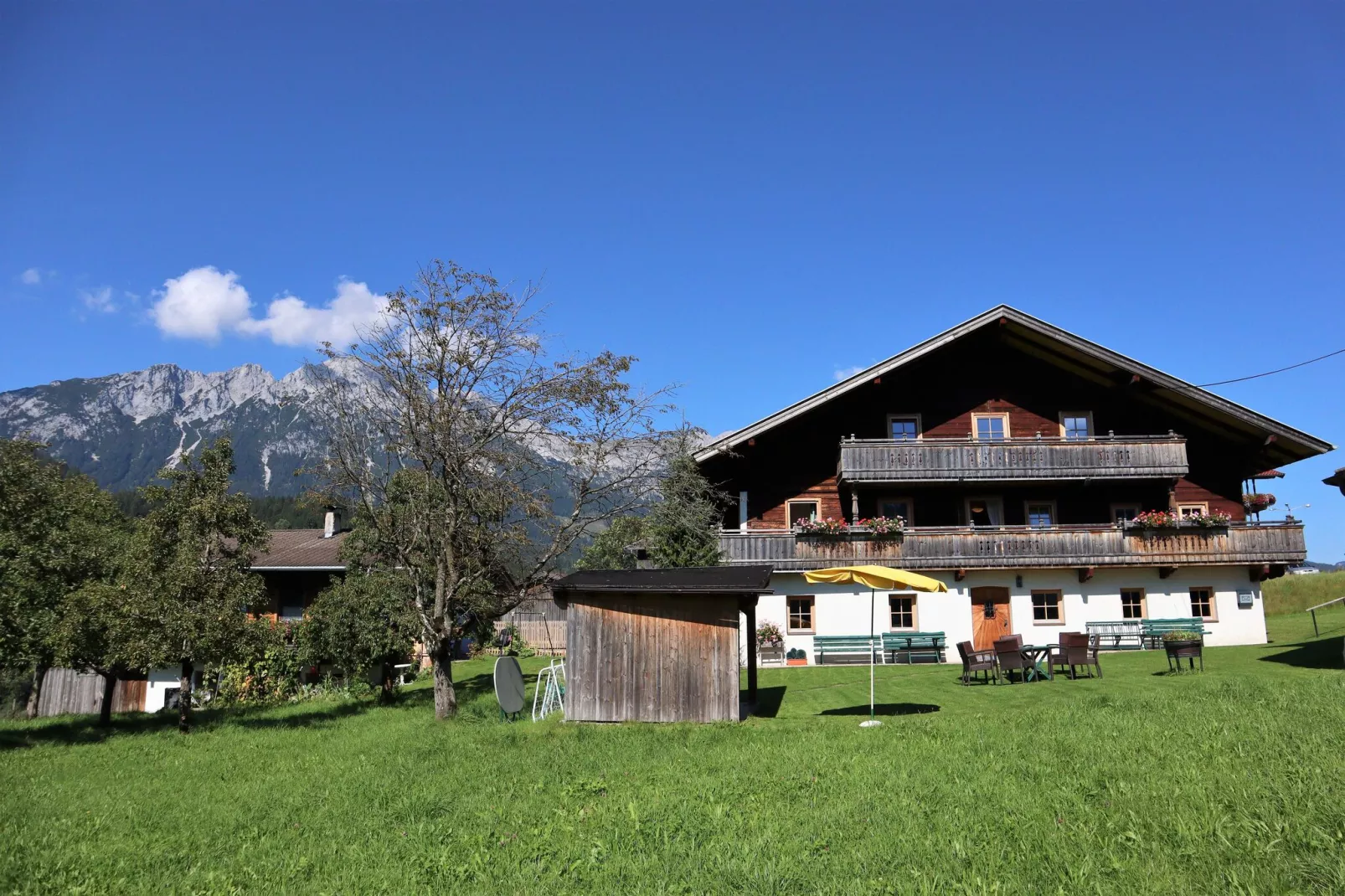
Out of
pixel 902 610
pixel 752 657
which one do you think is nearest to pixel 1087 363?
pixel 902 610

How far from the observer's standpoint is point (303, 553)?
38156 millimetres

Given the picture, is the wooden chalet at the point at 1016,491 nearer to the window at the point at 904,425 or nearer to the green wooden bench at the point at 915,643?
the window at the point at 904,425

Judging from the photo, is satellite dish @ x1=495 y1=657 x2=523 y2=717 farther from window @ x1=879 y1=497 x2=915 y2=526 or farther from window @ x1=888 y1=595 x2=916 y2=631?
window @ x1=879 y1=497 x2=915 y2=526

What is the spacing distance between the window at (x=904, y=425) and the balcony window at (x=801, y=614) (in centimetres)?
654

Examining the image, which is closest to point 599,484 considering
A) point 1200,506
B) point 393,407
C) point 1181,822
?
point 393,407

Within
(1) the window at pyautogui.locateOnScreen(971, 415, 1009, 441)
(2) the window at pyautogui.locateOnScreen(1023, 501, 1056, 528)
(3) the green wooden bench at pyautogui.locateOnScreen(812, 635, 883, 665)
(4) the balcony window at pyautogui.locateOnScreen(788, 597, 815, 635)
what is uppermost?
(1) the window at pyautogui.locateOnScreen(971, 415, 1009, 441)

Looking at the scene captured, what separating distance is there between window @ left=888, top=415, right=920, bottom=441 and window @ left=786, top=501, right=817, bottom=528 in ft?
11.9

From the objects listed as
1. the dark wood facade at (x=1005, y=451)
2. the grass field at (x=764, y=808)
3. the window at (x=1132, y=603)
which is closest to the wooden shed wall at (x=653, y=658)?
the grass field at (x=764, y=808)

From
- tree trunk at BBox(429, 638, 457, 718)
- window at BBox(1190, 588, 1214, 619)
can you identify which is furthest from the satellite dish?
window at BBox(1190, 588, 1214, 619)

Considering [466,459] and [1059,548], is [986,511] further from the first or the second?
[466,459]

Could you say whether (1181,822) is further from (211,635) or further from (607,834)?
(211,635)

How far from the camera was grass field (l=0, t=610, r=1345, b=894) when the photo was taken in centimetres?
631

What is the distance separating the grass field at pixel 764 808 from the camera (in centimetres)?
631

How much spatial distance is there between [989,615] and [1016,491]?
4464 mm
